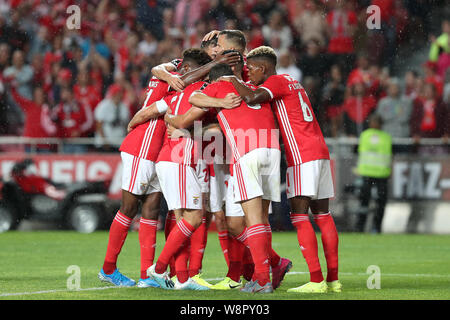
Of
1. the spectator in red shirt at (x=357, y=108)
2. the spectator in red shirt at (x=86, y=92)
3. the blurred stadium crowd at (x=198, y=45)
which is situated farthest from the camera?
the spectator in red shirt at (x=86, y=92)

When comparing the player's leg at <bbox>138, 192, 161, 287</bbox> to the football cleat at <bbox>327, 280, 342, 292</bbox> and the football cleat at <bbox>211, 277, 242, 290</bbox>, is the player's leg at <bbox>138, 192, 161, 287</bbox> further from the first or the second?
the football cleat at <bbox>327, 280, 342, 292</bbox>

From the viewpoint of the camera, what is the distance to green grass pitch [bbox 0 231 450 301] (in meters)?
6.38

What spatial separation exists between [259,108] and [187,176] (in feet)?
2.59

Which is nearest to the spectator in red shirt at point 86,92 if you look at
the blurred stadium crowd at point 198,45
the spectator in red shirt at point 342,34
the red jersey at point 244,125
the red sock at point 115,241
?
the blurred stadium crowd at point 198,45

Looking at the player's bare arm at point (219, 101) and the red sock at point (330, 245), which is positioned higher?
the player's bare arm at point (219, 101)

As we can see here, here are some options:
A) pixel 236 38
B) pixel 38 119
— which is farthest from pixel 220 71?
pixel 38 119

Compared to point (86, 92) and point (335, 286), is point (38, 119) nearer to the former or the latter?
point (86, 92)

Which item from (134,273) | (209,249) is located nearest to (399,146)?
(209,249)

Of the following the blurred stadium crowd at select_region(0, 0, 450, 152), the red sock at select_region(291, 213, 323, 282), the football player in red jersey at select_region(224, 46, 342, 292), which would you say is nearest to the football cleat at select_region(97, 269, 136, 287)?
the football player in red jersey at select_region(224, 46, 342, 292)

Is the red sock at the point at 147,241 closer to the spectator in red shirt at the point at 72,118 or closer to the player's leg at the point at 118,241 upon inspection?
the player's leg at the point at 118,241

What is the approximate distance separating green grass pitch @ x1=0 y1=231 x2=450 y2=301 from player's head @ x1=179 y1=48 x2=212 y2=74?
6.12 feet

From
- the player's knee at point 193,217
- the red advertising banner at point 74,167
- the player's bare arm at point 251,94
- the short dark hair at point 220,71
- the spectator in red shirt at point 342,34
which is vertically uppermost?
the spectator in red shirt at point 342,34

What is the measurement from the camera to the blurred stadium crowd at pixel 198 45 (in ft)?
48.2

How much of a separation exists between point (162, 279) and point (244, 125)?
1.37m
